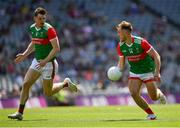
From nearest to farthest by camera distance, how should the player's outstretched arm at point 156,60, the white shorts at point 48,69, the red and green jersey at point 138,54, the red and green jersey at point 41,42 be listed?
the player's outstretched arm at point 156,60 < the red and green jersey at point 138,54 < the red and green jersey at point 41,42 < the white shorts at point 48,69

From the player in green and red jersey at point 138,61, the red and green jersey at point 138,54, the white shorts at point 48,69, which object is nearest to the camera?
the player in green and red jersey at point 138,61

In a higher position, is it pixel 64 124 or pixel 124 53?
pixel 124 53

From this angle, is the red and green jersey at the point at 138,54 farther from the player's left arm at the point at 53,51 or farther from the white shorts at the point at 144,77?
the player's left arm at the point at 53,51

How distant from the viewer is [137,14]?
42.4 meters

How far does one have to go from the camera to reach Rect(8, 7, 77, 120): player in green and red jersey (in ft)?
62.5

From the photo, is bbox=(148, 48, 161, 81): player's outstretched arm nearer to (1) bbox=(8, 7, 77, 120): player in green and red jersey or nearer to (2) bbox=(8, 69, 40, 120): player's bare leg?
(1) bbox=(8, 7, 77, 120): player in green and red jersey

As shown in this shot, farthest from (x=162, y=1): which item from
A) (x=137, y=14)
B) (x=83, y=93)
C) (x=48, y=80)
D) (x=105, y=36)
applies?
→ (x=48, y=80)

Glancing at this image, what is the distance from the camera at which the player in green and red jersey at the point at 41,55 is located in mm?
19047

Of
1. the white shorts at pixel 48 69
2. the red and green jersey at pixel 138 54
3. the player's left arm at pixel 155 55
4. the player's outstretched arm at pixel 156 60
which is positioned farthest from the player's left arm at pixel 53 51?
the player's outstretched arm at pixel 156 60

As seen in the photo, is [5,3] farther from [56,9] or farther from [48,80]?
[48,80]

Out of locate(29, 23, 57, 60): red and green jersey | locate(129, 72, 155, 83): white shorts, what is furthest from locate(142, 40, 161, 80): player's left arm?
locate(29, 23, 57, 60): red and green jersey

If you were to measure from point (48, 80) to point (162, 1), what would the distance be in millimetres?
24780

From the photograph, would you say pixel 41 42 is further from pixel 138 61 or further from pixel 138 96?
pixel 138 96

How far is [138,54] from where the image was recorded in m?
18.9
